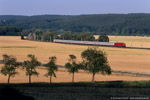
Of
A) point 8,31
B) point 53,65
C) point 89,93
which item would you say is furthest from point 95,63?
point 8,31

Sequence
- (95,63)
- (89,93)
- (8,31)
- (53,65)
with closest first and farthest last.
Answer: (89,93) < (53,65) < (95,63) < (8,31)

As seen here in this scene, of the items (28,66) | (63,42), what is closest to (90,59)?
(28,66)

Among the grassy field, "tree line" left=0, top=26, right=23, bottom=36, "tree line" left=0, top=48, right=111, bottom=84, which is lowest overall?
the grassy field

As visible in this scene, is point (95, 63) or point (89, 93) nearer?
point (89, 93)

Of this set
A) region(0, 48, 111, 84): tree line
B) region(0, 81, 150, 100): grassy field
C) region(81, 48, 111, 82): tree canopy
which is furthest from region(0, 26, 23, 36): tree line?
region(0, 81, 150, 100): grassy field

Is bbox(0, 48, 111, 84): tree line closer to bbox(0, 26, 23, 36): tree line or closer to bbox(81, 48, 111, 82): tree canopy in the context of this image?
bbox(81, 48, 111, 82): tree canopy

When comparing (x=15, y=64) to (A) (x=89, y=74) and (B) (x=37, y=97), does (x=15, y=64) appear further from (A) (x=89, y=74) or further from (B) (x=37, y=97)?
(B) (x=37, y=97)

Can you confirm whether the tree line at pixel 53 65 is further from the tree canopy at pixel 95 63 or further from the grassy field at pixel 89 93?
the grassy field at pixel 89 93

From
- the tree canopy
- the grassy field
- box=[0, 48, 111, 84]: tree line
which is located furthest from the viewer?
the tree canopy

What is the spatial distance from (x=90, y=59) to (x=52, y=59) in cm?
444

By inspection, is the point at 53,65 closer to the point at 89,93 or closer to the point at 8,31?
the point at 89,93

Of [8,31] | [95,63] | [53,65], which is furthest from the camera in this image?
[8,31]

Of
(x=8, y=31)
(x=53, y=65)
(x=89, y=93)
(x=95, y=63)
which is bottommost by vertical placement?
(x=89, y=93)

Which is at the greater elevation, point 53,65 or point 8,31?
point 8,31
